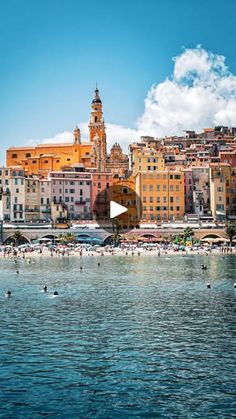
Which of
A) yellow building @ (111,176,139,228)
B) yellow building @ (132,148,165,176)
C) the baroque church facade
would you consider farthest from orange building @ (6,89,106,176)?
yellow building @ (132,148,165,176)

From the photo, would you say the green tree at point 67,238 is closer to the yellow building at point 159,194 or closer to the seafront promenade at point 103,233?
the seafront promenade at point 103,233

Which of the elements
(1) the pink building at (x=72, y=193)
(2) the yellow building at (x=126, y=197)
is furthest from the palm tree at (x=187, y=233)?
(1) the pink building at (x=72, y=193)

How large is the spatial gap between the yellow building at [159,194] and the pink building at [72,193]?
40.9ft

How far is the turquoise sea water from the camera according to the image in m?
17.6

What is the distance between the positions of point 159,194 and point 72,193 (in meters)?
18.6

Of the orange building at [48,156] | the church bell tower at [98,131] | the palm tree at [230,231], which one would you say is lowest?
the palm tree at [230,231]

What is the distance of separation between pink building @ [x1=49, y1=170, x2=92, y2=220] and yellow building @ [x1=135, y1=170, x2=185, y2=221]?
40.9 feet

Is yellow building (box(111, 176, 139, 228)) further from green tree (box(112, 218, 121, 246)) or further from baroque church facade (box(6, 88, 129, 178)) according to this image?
baroque church facade (box(6, 88, 129, 178))

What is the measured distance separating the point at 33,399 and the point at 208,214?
100m

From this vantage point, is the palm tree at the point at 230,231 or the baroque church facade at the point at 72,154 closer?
the palm tree at the point at 230,231
